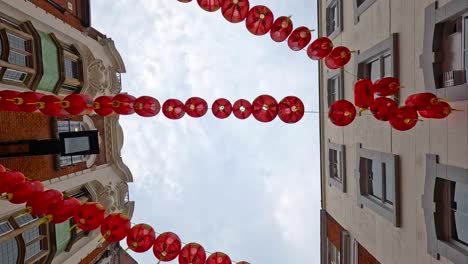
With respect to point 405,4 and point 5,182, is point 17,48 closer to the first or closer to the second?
point 5,182

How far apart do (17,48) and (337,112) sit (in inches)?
447

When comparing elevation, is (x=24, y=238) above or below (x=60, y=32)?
below

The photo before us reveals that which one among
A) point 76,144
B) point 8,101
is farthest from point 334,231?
point 8,101

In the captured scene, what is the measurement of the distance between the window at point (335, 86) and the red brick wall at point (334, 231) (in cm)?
609

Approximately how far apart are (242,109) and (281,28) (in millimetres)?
2653

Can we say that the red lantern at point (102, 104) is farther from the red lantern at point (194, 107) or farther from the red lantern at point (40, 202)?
the red lantern at point (40, 202)

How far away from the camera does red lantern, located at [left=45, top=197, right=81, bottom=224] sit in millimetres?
10320

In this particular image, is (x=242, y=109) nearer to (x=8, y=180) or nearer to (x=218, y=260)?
(x=218, y=260)

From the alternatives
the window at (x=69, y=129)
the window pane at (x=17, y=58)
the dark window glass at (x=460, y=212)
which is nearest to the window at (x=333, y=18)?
the dark window glass at (x=460, y=212)

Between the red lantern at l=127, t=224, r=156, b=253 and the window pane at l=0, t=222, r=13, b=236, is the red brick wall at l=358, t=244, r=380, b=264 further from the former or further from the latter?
the window pane at l=0, t=222, r=13, b=236

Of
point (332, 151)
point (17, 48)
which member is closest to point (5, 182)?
point (17, 48)

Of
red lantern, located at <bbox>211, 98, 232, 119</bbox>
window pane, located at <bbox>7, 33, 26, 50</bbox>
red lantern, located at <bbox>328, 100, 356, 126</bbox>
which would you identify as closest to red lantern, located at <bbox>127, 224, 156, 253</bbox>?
red lantern, located at <bbox>211, 98, 232, 119</bbox>

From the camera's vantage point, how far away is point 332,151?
744 inches

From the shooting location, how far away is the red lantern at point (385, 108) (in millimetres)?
8906
